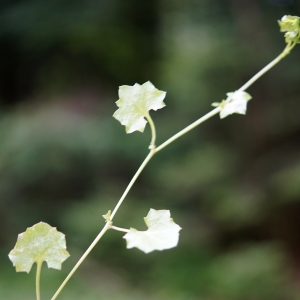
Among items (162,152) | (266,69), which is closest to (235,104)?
(266,69)

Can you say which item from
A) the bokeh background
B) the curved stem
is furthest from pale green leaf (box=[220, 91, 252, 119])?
the bokeh background

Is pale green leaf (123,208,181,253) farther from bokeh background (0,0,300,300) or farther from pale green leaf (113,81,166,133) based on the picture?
bokeh background (0,0,300,300)

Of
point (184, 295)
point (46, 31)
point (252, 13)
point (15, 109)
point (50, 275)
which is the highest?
point (252, 13)

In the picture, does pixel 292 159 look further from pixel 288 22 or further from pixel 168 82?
pixel 288 22

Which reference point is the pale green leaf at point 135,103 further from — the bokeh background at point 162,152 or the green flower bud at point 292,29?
the bokeh background at point 162,152

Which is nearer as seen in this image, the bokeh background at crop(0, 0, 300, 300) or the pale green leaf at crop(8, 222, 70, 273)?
the pale green leaf at crop(8, 222, 70, 273)

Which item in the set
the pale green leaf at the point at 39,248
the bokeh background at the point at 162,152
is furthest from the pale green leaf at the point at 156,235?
the bokeh background at the point at 162,152

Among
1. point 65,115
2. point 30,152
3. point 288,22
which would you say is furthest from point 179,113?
point 288,22
